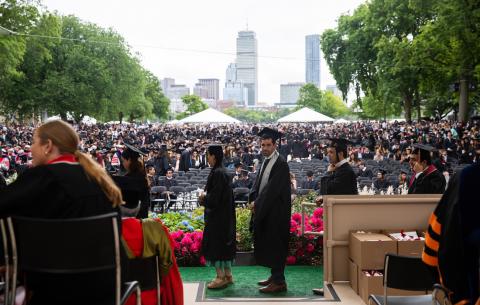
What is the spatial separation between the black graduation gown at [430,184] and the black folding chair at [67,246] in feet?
15.9

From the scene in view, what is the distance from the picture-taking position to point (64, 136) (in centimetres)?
295

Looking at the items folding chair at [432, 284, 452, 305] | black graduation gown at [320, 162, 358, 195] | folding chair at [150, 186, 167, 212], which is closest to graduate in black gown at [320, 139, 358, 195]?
black graduation gown at [320, 162, 358, 195]

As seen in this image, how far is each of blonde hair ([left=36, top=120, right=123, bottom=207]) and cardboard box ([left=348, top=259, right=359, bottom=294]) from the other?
3.37 meters

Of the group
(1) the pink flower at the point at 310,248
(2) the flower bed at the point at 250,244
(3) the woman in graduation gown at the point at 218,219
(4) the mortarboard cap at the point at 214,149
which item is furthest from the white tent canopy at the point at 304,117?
(4) the mortarboard cap at the point at 214,149

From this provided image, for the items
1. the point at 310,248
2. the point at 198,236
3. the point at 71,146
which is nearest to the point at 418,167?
the point at 310,248

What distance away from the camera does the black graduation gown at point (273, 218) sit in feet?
21.5

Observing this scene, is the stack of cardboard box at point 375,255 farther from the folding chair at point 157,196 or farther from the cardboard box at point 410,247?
the folding chair at point 157,196

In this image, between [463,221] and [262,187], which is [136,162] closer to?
[262,187]

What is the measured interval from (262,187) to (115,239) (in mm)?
3948

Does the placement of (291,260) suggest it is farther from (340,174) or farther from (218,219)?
(218,219)

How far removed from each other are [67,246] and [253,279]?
16.0 ft

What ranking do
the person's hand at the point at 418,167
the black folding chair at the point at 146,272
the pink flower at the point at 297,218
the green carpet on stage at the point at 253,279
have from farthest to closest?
1. the pink flower at the point at 297,218
2. the person's hand at the point at 418,167
3. the green carpet on stage at the point at 253,279
4. the black folding chair at the point at 146,272

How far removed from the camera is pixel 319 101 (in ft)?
509

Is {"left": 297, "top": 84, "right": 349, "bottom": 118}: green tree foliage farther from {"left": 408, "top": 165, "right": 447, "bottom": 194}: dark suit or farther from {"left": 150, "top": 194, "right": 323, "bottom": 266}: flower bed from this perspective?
{"left": 408, "top": 165, "right": 447, "bottom": 194}: dark suit
